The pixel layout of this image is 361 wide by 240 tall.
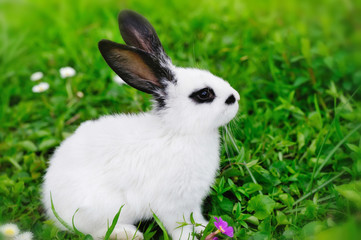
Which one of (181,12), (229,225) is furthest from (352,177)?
(181,12)

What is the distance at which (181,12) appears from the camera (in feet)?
17.0

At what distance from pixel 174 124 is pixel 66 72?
1852mm

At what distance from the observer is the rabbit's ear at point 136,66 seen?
7.90 feet

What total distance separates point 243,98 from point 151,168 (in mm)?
1435

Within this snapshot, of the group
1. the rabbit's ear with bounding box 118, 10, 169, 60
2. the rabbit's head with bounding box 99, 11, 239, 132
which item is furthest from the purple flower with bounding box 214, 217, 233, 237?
the rabbit's ear with bounding box 118, 10, 169, 60

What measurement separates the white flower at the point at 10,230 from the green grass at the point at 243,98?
15 cm

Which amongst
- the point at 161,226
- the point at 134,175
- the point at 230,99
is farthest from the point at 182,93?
the point at 161,226

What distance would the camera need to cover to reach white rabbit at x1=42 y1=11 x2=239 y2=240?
2592 mm

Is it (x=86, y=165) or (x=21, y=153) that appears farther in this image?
(x=21, y=153)

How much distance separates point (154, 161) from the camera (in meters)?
2.62

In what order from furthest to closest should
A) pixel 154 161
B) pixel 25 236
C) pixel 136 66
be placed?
pixel 25 236
pixel 154 161
pixel 136 66

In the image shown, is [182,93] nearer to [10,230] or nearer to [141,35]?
[141,35]

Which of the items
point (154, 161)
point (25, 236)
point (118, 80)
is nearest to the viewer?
point (154, 161)

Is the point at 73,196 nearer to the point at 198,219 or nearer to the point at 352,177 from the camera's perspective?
the point at 198,219
